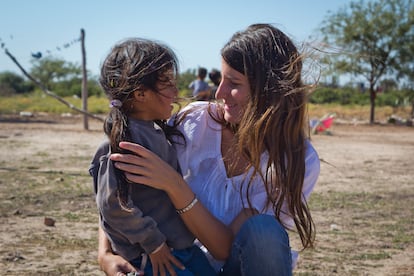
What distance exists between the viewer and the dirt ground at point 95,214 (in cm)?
393

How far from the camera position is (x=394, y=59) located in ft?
74.4

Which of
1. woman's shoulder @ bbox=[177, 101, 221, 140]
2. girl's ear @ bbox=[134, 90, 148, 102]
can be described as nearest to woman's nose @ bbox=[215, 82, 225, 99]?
woman's shoulder @ bbox=[177, 101, 221, 140]

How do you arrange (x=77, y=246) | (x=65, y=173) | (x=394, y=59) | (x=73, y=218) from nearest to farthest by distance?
(x=77, y=246)
(x=73, y=218)
(x=65, y=173)
(x=394, y=59)

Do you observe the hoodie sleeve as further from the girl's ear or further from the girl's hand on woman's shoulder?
the girl's ear

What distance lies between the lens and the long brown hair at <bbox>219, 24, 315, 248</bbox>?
7.37 ft

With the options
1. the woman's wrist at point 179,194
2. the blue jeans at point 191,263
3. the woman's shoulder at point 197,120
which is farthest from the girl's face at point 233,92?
the blue jeans at point 191,263

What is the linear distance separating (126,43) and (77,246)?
7.50 feet

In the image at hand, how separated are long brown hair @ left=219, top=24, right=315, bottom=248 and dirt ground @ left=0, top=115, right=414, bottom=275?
56 centimetres

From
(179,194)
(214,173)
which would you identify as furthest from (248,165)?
(179,194)

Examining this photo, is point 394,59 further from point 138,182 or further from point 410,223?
point 138,182

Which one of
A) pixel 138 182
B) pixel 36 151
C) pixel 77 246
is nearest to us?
pixel 138 182

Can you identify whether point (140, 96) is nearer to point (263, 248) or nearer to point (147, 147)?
point (147, 147)

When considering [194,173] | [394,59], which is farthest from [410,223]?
[394,59]

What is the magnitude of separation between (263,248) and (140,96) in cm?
65
